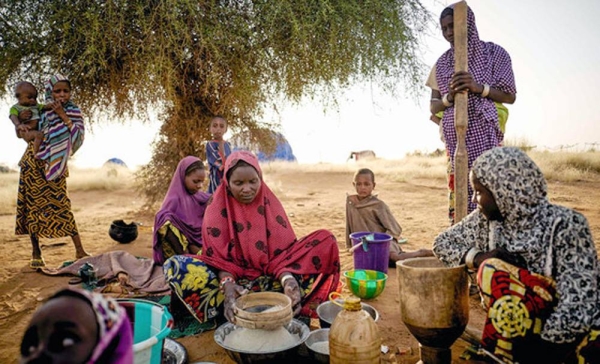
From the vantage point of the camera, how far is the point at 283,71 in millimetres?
5793

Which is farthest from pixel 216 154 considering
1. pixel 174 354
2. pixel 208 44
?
pixel 174 354

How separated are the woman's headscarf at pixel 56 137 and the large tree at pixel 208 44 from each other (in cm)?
51

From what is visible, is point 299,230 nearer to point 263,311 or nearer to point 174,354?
point 174,354

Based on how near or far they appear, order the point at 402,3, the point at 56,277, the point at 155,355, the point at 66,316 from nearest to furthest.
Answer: the point at 66,316 → the point at 155,355 → the point at 56,277 → the point at 402,3

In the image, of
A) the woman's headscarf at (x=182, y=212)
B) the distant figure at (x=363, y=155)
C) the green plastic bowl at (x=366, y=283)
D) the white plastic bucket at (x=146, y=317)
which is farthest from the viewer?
the distant figure at (x=363, y=155)

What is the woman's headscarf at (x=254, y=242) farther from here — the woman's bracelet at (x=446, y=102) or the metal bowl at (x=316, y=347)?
the woman's bracelet at (x=446, y=102)

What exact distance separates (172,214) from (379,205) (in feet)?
7.71

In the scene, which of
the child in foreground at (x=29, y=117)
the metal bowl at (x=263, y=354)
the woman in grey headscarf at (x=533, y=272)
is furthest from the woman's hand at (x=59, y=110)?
the woman in grey headscarf at (x=533, y=272)

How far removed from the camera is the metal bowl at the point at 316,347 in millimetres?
2400

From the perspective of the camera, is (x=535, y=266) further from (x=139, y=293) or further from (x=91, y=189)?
(x=91, y=189)

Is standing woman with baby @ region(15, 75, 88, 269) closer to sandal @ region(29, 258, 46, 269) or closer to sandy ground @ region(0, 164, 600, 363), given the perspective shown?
sandal @ region(29, 258, 46, 269)

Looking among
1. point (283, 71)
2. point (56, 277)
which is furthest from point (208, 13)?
point (56, 277)

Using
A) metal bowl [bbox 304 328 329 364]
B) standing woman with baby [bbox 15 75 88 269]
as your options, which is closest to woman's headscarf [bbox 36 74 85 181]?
standing woman with baby [bbox 15 75 88 269]

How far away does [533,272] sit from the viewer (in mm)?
2207
